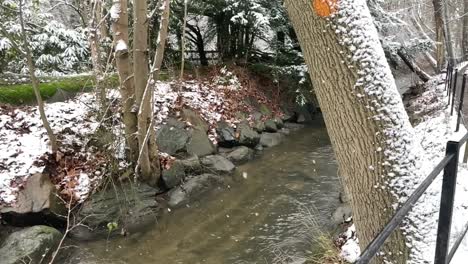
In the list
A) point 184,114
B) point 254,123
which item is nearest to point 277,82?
point 254,123

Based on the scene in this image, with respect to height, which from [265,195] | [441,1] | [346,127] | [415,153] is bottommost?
[265,195]

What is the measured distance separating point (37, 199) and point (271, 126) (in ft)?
20.0

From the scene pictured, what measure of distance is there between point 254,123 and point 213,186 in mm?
3202

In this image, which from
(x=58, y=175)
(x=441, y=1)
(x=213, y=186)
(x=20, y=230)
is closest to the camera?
(x=20, y=230)

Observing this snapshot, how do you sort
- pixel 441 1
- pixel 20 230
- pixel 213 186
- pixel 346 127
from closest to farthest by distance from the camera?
pixel 346 127 → pixel 20 230 → pixel 213 186 → pixel 441 1

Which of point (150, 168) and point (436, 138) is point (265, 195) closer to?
point (150, 168)

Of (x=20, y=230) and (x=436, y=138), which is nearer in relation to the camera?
(x=20, y=230)

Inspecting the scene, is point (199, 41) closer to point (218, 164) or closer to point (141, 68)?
point (218, 164)

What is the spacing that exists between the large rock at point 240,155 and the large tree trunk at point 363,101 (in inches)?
244

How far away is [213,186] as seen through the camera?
7438mm

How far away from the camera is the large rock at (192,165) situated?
24.7ft

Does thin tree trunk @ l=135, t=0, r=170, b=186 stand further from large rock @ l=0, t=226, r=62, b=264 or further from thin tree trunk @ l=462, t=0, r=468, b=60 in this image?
thin tree trunk @ l=462, t=0, r=468, b=60

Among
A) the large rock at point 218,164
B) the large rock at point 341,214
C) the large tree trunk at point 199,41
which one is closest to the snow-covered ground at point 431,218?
the large rock at point 341,214

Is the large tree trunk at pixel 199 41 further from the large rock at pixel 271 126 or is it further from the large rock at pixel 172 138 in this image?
the large rock at pixel 172 138
